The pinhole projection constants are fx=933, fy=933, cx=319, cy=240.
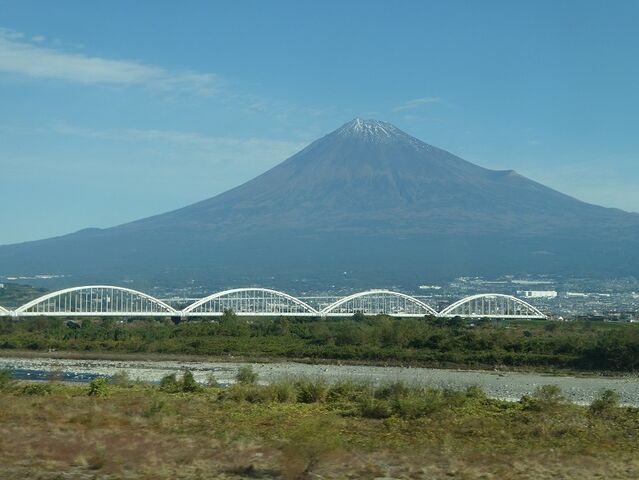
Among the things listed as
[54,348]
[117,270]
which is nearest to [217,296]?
[54,348]

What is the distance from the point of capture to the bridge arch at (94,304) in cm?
8075

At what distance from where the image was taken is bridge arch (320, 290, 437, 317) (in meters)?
87.4

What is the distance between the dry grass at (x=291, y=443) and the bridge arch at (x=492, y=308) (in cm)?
6744

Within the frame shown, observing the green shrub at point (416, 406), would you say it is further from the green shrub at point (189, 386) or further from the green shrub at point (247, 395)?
the green shrub at point (189, 386)

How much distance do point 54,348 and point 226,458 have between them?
46.1 metres

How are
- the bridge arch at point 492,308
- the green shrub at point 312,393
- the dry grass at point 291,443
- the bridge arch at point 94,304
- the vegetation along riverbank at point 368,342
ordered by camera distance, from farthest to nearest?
the bridge arch at point 492,308, the bridge arch at point 94,304, the vegetation along riverbank at point 368,342, the green shrub at point 312,393, the dry grass at point 291,443

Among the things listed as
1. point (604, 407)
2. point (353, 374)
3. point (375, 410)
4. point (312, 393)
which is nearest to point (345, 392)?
point (312, 393)

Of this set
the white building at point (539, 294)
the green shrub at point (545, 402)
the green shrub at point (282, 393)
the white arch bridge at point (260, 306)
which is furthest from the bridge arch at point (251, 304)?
the green shrub at point (545, 402)

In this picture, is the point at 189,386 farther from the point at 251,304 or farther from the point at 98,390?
the point at 251,304

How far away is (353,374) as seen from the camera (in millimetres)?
39625

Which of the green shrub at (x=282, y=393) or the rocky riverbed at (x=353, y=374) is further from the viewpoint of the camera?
the rocky riverbed at (x=353, y=374)

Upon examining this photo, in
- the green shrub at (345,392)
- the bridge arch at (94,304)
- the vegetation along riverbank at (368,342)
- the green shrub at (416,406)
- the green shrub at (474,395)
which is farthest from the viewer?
the bridge arch at (94,304)

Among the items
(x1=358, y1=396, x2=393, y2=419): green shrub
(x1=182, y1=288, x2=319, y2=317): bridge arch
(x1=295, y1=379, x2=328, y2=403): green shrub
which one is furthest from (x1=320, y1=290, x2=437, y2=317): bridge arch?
(x1=358, y1=396, x2=393, y2=419): green shrub

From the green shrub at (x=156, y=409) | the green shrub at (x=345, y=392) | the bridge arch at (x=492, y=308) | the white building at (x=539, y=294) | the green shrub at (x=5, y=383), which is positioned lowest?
the green shrub at (x=345, y=392)
